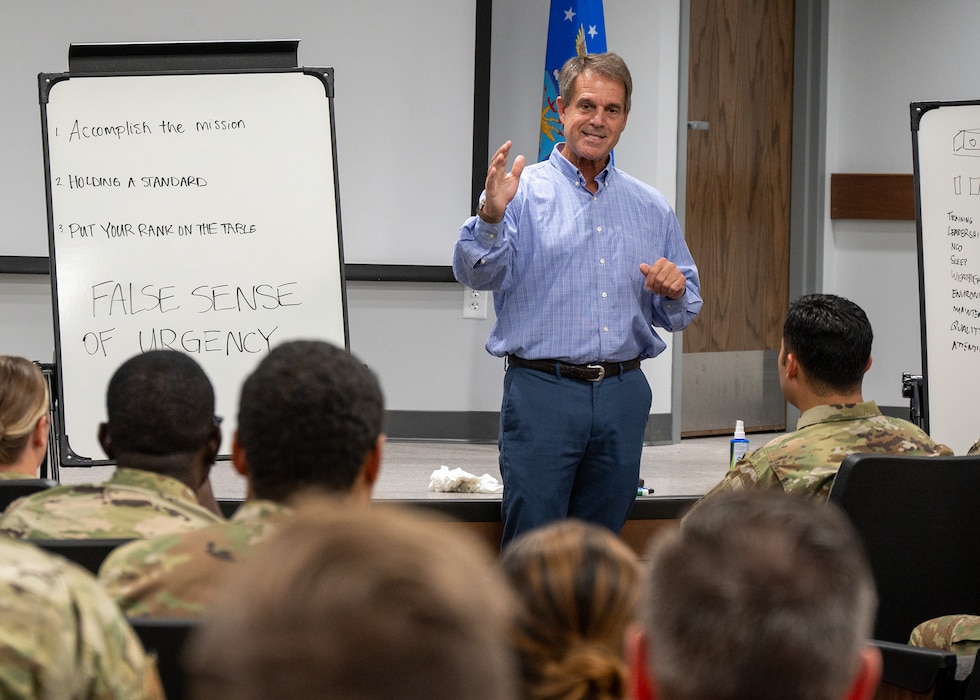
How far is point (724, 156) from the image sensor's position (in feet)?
19.6

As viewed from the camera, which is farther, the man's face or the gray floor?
the gray floor

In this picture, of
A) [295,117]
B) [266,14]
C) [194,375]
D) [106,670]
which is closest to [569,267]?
[295,117]

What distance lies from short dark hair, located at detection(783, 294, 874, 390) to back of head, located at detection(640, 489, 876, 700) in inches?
63.0

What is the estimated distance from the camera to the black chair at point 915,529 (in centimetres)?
198

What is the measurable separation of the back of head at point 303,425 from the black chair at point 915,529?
93 centimetres

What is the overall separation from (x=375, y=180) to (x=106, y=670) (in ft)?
15.5

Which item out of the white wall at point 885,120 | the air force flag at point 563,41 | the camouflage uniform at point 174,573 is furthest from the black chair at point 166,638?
the white wall at point 885,120

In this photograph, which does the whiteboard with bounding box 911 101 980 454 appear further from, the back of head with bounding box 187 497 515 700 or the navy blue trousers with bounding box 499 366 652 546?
the back of head with bounding box 187 497 515 700

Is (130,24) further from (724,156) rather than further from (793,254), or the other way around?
(793,254)

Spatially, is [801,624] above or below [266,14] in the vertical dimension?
below

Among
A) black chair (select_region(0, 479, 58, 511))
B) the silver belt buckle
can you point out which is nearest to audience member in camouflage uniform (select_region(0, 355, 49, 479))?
black chair (select_region(0, 479, 58, 511))

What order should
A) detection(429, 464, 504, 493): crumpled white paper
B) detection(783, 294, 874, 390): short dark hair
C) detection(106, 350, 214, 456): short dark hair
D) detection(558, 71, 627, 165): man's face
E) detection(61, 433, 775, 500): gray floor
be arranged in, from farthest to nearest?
detection(61, 433, 775, 500): gray floor, detection(429, 464, 504, 493): crumpled white paper, detection(558, 71, 627, 165): man's face, detection(783, 294, 874, 390): short dark hair, detection(106, 350, 214, 456): short dark hair

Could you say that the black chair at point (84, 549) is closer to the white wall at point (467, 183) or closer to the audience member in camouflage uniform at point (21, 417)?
the audience member in camouflage uniform at point (21, 417)

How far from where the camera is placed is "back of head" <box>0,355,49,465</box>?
218 centimetres
